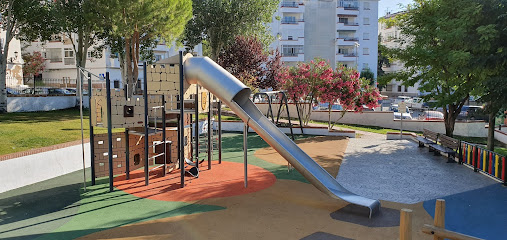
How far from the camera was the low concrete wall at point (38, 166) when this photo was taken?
11984mm

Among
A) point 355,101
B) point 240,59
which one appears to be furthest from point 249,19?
point 355,101

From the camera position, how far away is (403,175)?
14.5 meters

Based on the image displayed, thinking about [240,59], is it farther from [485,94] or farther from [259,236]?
[259,236]

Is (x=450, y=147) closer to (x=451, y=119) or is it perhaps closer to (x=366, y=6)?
(x=451, y=119)

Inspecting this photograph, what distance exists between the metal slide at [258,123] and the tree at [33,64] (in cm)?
4104

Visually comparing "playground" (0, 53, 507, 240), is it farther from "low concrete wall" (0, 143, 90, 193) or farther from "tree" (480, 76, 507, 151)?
"tree" (480, 76, 507, 151)

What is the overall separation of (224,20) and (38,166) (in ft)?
80.2

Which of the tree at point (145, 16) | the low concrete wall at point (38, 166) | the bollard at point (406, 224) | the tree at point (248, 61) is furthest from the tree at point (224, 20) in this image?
the bollard at point (406, 224)

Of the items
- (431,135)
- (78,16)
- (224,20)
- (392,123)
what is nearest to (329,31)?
(224,20)

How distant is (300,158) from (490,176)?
7.63 m

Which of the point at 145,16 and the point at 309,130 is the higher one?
the point at 145,16

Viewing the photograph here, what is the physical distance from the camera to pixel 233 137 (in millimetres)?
24406

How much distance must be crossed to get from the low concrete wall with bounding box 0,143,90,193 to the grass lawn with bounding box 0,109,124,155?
1337mm

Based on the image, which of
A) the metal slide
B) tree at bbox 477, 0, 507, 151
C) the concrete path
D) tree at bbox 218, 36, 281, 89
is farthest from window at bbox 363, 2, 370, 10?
the metal slide
